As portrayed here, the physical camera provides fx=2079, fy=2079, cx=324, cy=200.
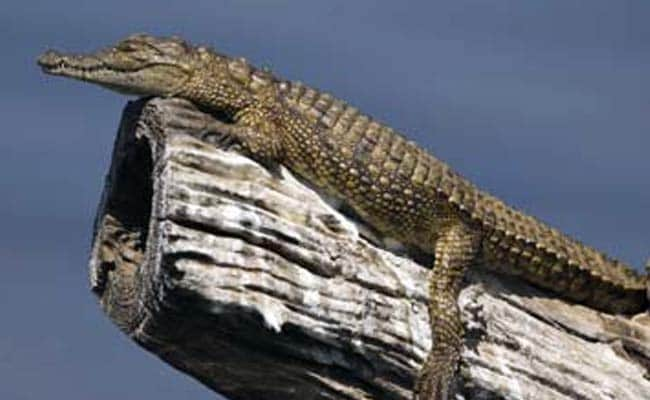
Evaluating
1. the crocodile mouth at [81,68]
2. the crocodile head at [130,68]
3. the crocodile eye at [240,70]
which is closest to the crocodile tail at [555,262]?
the crocodile eye at [240,70]

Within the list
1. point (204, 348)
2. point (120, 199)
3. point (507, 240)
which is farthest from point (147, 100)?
point (507, 240)

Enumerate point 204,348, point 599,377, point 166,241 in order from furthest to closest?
1. point 599,377
2. point 204,348
3. point 166,241

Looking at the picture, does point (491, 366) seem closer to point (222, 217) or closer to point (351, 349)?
point (351, 349)

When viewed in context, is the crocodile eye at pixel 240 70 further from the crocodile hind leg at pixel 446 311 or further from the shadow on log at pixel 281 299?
the crocodile hind leg at pixel 446 311

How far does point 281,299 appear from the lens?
10430mm

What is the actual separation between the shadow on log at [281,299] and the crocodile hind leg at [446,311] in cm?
7

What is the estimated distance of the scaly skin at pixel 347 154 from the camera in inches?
443

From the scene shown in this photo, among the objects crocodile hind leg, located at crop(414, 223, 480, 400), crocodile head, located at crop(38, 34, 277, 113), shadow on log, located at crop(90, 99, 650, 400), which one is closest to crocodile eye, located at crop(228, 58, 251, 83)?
crocodile head, located at crop(38, 34, 277, 113)

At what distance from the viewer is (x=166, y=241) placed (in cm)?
1026

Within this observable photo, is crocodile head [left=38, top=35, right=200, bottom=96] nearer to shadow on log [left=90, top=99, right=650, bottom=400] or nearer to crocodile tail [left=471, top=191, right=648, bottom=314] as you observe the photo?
shadow on log [left=90, top=99, right=650, bottom=400]

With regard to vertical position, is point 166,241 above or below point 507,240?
below

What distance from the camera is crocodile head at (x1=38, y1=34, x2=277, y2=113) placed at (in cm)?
1141

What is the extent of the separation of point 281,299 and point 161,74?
1.71 m

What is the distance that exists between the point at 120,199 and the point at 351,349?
180 cm
